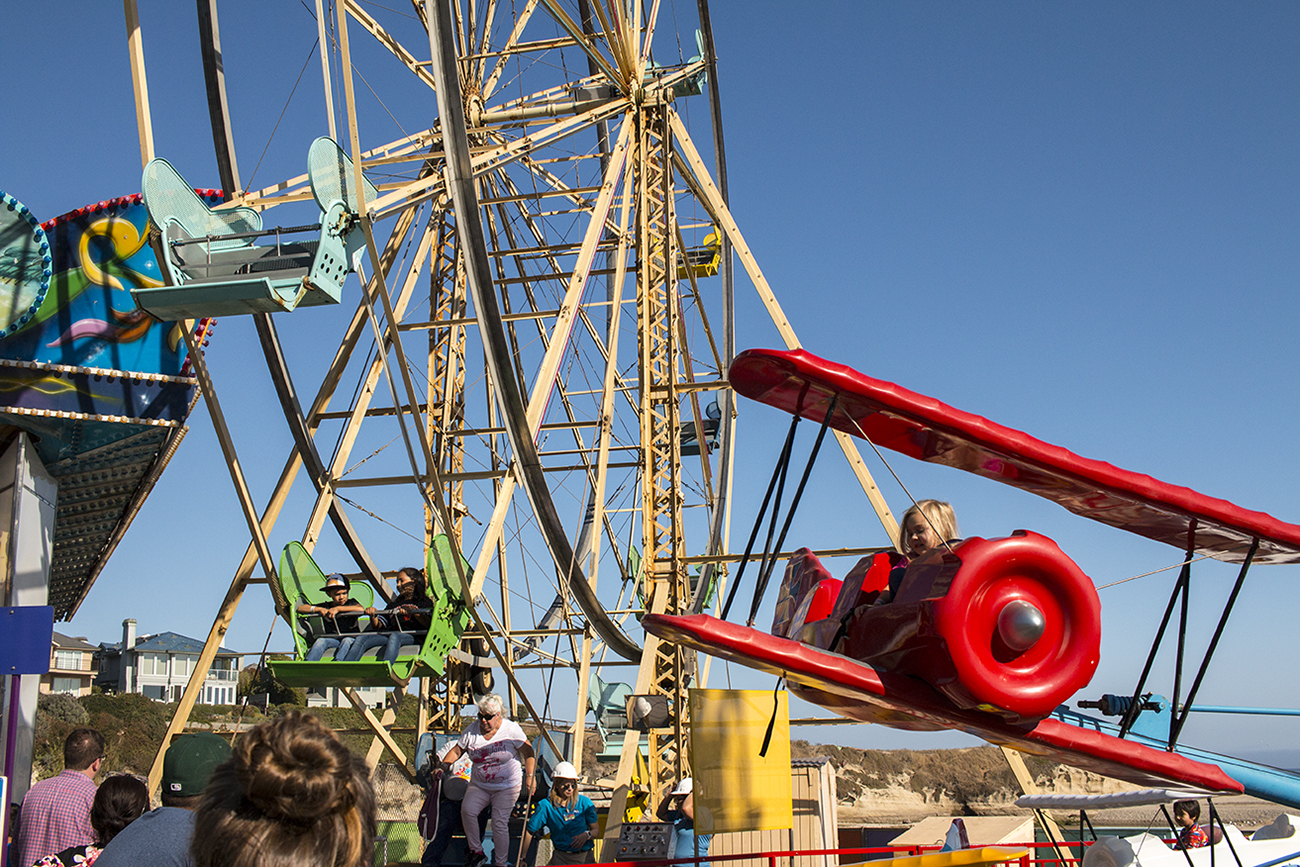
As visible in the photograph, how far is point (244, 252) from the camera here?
7242mm

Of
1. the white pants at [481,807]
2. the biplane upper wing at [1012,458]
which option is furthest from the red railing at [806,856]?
the biplane upper wing at [1012,458]

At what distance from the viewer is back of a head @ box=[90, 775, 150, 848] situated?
11.5 feet

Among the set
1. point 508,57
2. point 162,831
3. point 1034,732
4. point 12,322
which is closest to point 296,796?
point 162,831

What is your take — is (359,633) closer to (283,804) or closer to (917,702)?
(917,702)

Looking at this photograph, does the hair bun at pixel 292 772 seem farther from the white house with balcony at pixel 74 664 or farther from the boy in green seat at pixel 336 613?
the white house with balcony at pixel 74 664

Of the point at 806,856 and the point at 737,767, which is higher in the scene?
the point at 737,767

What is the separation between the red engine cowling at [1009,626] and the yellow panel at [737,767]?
163 cm

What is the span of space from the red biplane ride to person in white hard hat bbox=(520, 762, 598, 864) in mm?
2653

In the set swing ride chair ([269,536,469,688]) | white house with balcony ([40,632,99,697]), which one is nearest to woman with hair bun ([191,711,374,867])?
swing ride chair ([269,536,469,688])

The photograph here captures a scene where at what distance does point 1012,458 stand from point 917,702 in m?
1.32

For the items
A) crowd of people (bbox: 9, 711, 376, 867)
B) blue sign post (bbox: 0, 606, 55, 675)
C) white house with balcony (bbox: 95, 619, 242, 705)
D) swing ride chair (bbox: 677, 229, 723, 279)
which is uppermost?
swing ride chair (bbox: 677, 229, 723, 279)

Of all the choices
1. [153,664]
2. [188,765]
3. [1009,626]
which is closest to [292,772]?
[188,765]

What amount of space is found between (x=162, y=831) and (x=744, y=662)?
3.49 metres

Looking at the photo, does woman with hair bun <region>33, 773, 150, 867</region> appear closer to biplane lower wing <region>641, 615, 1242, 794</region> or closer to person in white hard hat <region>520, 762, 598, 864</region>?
biplane lower wing <region>641, 615, 1242, 794</region>
